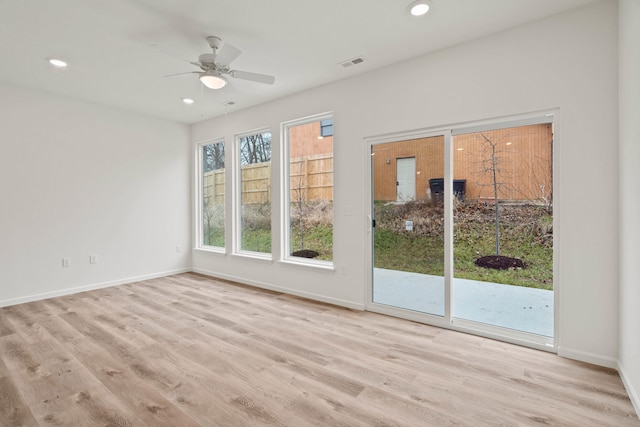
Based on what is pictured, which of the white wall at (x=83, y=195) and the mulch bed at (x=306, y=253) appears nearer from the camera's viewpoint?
the white wall at (x=83, y=195)

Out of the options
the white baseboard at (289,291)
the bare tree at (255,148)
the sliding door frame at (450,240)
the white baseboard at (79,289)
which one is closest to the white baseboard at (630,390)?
the sliding door frame at (450,240)

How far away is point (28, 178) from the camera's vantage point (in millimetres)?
4051

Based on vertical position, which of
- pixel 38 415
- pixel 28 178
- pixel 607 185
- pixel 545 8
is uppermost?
pixel 545 8

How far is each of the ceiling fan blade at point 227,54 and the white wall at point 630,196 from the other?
Answer: 2.68 metres

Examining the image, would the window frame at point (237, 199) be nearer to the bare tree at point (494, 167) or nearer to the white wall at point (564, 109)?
the white wall at point (564, 109)

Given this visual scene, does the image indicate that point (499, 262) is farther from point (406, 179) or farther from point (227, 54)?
point (227, 54)

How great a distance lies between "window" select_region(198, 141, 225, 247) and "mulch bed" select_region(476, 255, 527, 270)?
408 centimetres

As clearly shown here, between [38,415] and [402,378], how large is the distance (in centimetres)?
229

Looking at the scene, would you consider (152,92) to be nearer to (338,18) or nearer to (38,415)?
(338,18)

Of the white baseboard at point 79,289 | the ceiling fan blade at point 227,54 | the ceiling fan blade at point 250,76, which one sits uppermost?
the ceiling fan blade at point 227,54

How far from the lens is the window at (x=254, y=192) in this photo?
4.82m

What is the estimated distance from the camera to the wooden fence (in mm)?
4121

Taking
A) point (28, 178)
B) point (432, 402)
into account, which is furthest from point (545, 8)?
point (28, 178)

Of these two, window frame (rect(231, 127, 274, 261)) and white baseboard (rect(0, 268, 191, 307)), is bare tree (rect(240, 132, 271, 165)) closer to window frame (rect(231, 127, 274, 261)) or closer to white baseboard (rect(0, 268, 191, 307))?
window frame (rect(231, 127, 274, 261))
